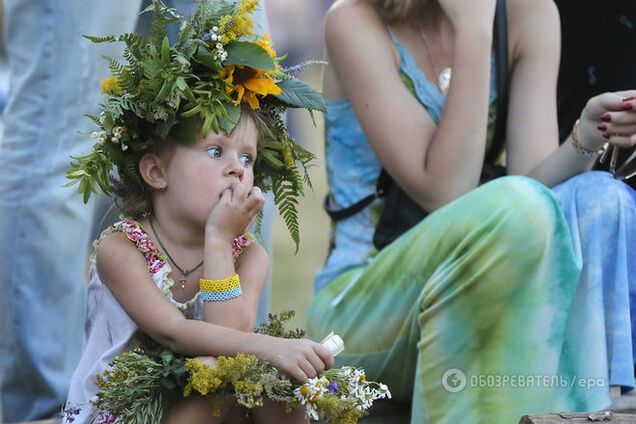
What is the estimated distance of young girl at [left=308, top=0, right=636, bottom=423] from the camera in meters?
3.29

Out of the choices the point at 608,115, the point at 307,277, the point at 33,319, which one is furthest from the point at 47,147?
the point at 307,277

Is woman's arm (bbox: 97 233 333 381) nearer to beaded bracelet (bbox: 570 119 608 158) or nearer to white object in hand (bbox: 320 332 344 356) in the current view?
white object in hand (bbox: 320 332 344 356)

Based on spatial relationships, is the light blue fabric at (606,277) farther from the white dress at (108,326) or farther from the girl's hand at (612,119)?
the white dress at (108,326)

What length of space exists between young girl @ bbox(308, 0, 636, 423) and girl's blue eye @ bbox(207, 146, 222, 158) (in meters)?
0.80

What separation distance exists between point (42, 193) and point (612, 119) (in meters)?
1.63

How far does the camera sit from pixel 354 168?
4000mm

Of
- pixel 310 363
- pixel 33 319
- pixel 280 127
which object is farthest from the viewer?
pixel 33 319

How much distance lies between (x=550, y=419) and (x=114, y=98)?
3.82 ft

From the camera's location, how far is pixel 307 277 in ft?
23.0

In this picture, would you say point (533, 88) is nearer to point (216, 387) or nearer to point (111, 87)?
point (111, 87)

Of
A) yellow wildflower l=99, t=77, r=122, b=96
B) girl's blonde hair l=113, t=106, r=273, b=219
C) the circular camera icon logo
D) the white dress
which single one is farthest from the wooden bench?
yellow wildflower l=99, t=77, r=122, b=96

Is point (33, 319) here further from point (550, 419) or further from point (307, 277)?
point (307, 277)

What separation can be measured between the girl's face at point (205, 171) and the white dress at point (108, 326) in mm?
121

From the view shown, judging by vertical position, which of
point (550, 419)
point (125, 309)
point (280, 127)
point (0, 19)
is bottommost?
point (550, 419)
